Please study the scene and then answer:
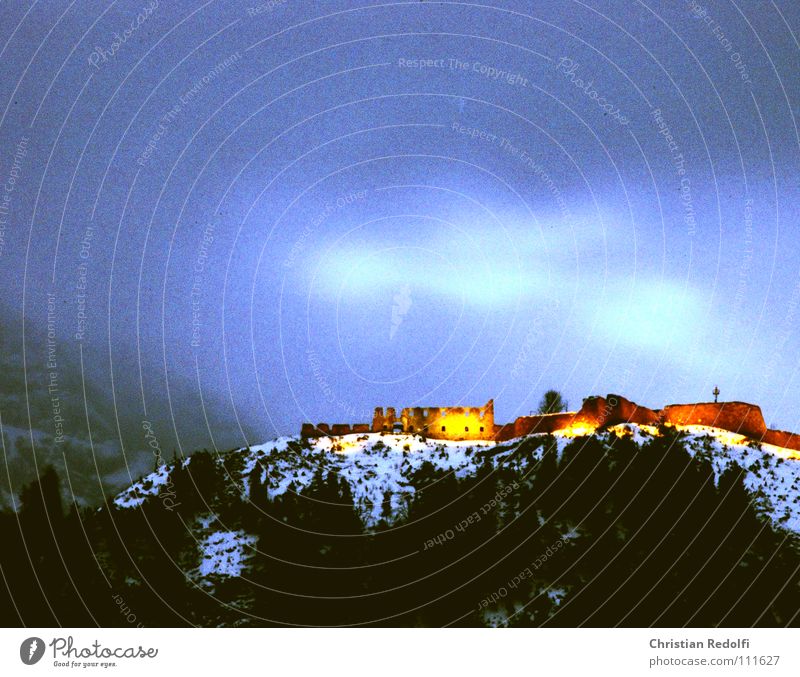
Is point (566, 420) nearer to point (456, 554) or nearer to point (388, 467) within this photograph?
point (388, 467)

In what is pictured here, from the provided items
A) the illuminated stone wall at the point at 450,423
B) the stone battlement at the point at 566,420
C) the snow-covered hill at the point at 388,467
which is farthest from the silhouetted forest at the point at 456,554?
the illuminated stone wall at the point at 450,423

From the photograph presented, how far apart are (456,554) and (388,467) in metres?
10.5

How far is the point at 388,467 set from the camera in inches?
2137

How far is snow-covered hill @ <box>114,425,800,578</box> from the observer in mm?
44906

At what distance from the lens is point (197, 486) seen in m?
54.2

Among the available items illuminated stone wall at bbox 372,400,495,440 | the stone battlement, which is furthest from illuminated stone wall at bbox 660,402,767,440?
illuminated stone wall at bbox 372,400,495,440

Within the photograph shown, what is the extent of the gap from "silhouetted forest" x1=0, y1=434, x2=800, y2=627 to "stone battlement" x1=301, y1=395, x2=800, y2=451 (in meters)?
7.98

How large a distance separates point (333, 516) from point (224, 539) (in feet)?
24.0

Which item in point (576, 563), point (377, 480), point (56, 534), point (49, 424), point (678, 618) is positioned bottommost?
point (678, 618)

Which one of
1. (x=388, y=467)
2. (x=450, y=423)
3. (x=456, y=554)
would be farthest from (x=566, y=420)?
(x=456, y=554)

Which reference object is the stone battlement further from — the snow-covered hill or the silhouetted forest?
the silhouetted forest

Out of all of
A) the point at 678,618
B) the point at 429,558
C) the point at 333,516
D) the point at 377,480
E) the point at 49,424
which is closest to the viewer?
the point at 678,618

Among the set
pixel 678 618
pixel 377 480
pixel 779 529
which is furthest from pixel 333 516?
pixel 779 529
